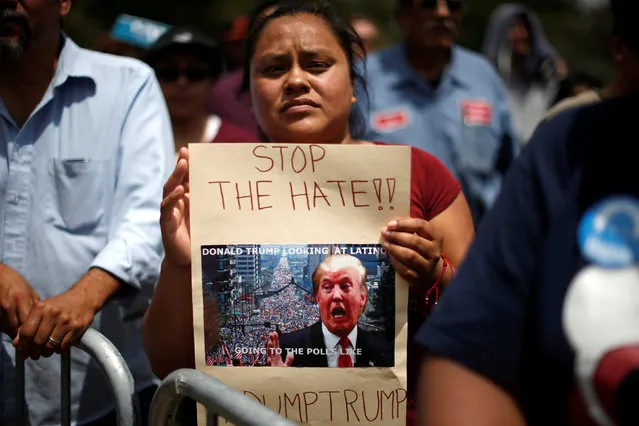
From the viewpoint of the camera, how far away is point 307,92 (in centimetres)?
256

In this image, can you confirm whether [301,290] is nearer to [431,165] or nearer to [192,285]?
[192,285]

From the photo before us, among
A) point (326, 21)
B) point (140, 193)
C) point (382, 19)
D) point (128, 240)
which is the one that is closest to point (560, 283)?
point (326, 21)

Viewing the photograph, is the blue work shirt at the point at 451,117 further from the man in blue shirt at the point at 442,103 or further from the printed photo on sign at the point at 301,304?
the printed photo on sign at the point at 301,304

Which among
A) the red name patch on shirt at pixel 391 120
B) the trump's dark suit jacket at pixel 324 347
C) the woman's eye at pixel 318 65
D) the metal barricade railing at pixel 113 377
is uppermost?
the red name patch on shirt at pixel 391 120

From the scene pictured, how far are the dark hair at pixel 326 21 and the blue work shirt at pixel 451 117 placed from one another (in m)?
2.55

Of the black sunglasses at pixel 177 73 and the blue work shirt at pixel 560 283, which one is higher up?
the black sunglasses at pixel 177 73

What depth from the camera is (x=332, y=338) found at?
2.28 m

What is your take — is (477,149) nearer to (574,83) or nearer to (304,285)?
(574,83)

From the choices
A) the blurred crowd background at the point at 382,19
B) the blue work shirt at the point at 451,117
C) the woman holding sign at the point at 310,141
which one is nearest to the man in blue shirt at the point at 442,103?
the blue work shirt at the point at 451,117

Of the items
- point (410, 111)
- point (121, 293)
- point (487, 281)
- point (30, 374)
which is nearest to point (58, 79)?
point (121, 293)

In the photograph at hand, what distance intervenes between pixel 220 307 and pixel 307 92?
2.14 feet

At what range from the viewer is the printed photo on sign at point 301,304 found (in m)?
2.27

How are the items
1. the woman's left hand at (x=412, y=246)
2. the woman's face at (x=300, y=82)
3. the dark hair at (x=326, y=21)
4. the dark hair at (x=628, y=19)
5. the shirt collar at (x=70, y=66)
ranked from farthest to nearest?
the shirt collar at (x=70, y=66), the dark hair at (x=326, y=21), the woman's face at (x=300, y=82), the woman's left hand at (x=412, y=246), the dark hair at (x=628, y=19)

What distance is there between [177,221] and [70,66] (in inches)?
42.8
